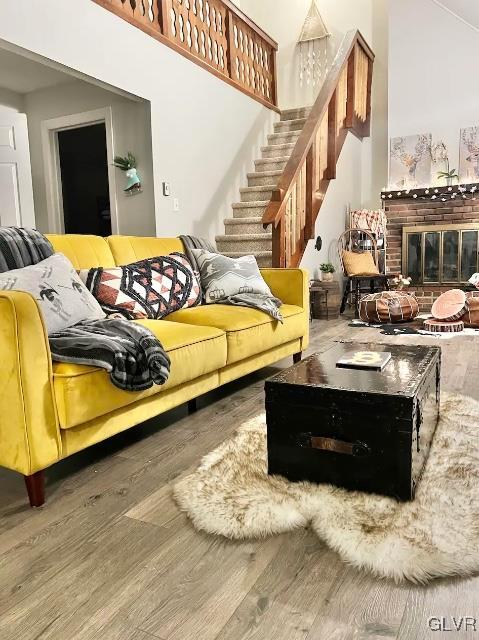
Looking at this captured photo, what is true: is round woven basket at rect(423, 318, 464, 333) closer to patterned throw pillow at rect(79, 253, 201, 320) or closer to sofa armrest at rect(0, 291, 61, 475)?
patterned throw pillow at rect(79, 253, 201, 320)

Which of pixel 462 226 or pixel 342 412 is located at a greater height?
pixel 462 226

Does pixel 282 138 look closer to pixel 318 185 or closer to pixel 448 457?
pixel 318 185

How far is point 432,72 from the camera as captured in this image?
6.46 m

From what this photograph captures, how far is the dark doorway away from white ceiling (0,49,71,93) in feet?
6.09

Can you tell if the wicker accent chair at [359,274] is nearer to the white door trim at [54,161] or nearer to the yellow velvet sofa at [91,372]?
the yellow velvet sofa at [91,372]

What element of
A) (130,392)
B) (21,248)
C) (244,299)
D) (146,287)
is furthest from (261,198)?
(130,392)

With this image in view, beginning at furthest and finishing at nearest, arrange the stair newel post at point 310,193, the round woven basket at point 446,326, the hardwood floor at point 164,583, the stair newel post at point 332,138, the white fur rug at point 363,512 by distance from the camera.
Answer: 1. the stair newel post at point 332,138
2. the stair newel post at point 310,193
3. the round woven basket at point 446,326
4. the white fur rug at point 363,512
5. the hardwood floor at point 164,583

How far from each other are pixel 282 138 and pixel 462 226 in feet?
8.26

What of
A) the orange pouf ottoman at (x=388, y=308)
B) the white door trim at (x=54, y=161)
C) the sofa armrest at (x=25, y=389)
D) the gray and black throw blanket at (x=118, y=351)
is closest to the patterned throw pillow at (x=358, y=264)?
the orange pouf ottoman at (x=388, y=308)

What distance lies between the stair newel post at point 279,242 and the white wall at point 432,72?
350 centimetres

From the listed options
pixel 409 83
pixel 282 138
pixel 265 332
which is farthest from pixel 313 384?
pixel 409 83

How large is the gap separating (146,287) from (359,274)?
3.74 m

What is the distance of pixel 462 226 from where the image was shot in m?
6.34

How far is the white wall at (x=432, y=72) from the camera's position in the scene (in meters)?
6.29
